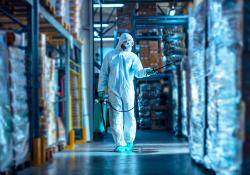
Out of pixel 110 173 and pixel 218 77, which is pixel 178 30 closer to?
pixel 110 173

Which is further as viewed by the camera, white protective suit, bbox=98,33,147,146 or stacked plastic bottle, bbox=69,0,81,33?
stacked plastic bottle, bbox=69,0,81,33

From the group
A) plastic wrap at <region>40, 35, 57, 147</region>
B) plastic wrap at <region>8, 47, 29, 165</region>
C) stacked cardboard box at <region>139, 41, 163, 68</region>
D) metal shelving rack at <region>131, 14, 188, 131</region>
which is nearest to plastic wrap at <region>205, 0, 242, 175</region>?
plastic wrap at <region>8, 47, 29, 165</region>

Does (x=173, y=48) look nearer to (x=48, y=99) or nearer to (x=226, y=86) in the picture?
(x=48, y=99)

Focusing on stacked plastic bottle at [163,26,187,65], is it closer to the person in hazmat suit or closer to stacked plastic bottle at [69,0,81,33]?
the person in hazmat suit

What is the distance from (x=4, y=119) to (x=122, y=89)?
3.29m

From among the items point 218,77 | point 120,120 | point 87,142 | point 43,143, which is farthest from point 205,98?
point 87,142

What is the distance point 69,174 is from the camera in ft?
18.3

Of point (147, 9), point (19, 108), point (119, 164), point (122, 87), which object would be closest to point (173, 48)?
point (122, 87)

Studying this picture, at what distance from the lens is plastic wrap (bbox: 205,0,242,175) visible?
366 cm

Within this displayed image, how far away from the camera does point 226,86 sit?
392 centimetres

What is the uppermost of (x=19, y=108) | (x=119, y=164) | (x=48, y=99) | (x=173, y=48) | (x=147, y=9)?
(x=147, y=9)

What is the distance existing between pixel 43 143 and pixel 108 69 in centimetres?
222

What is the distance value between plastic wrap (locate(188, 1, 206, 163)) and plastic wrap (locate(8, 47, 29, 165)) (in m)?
2.25

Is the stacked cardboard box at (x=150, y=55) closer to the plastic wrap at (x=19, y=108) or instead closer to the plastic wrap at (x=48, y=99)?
the plastic wrap at (x=48, y=99)
